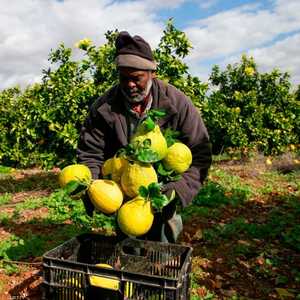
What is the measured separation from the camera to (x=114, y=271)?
6.41 feet

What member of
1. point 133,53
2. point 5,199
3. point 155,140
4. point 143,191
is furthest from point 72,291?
point 5,199

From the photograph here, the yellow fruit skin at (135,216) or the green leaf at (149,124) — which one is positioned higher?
the green leaf at (149,124)

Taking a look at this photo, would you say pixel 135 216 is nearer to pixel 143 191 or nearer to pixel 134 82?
pixel 143 191

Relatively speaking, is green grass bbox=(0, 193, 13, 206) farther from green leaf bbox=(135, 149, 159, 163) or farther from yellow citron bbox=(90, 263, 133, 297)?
green leaf bbox=(135, 149, 159, 163)

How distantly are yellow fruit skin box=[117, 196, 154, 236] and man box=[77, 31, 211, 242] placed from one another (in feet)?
1.65

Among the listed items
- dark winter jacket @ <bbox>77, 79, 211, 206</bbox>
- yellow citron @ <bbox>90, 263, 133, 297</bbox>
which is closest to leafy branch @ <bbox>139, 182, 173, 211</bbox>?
yellow citron @ <bbox>90, 263, 133, 297</bbox>

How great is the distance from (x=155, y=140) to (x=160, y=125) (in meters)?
0.69

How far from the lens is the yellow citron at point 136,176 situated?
2.00m

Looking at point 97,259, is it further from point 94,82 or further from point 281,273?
point 94,82

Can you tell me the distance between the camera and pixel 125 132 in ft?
9.15

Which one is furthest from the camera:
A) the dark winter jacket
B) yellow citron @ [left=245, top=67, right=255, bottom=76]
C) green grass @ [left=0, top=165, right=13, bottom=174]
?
yellow citron @ [left=245, top=67, right=255, bottom=76]

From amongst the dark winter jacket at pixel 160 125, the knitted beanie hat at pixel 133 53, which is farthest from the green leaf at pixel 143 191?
the knitted beanie hat at pixel 133 53

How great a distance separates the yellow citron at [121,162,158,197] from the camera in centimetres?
200

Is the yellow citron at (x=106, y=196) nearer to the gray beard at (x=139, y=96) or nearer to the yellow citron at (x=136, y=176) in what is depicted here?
the yellow citron at (x=136, y=176)
